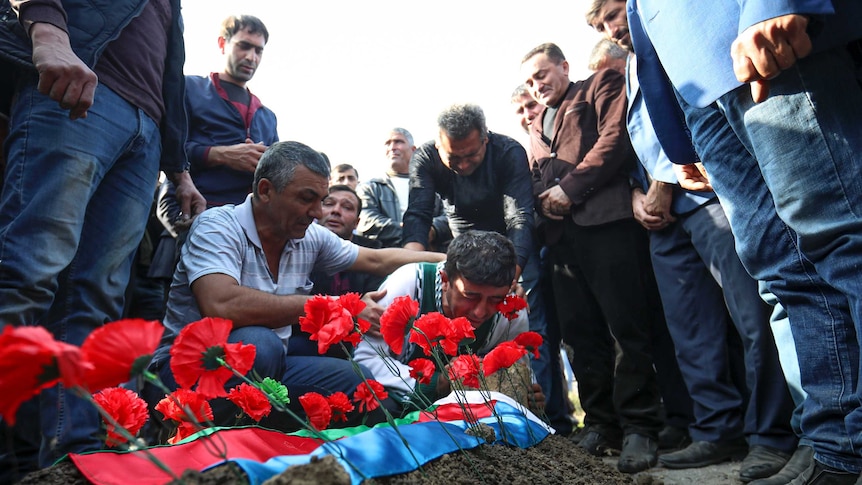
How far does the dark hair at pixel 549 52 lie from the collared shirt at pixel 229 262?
212cm

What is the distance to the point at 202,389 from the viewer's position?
1315mm

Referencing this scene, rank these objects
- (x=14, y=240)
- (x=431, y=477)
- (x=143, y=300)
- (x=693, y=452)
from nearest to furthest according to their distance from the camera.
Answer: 1. (x=431, y=477)
2. (x=14, y=240)
3. (x=693, y=452)
4. (x=143, y=300)

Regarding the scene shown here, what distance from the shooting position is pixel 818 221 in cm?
160

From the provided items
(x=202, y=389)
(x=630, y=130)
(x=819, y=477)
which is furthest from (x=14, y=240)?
(x=630, y=130)

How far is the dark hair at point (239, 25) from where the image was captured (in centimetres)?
420

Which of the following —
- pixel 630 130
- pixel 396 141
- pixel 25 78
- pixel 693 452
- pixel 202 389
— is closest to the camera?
pixel 202 389

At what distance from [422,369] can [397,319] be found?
0.32 metres

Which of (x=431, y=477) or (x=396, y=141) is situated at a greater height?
(x=396, y=141)

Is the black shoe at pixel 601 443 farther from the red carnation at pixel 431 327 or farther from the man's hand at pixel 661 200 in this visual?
the red carnation at pixel 431 327

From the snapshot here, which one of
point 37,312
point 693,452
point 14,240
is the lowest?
point 693,452

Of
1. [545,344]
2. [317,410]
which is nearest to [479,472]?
[317,410]

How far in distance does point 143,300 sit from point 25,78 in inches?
73.2

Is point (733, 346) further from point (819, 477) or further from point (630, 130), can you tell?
point (819, 477)

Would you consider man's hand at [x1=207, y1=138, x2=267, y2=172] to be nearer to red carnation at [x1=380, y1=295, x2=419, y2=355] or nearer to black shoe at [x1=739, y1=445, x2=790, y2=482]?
red carnation at [x1=380, y1=295, x2=419, y2=355]
